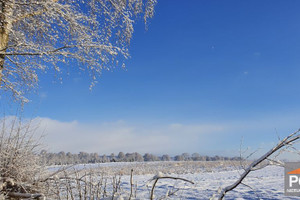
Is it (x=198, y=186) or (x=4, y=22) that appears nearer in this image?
(x=4, y=22)

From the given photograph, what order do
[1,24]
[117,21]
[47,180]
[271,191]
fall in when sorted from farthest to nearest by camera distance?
[271,191] → [117,21] → [1,24] → [47,180]

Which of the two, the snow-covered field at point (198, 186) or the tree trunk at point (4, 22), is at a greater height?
the tree trunk at point (4, 22)

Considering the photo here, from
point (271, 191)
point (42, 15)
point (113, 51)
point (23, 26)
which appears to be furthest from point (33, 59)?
point (271, 191)

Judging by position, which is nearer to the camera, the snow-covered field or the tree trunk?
the snow-covered field

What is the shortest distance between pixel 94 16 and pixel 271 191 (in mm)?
6044

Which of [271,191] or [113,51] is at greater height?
[113,51]

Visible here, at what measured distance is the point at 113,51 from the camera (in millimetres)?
4031

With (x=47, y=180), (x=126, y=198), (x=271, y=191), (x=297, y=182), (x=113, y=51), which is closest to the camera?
(x=126, y=198)

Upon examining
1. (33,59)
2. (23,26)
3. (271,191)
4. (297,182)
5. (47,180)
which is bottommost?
(271,191)

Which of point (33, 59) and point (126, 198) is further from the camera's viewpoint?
point (33, 59)

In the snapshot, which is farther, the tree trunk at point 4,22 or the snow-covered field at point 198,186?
A: the tree trunk at point 4,22

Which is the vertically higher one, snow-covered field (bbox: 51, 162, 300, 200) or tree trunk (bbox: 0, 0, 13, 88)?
tree trunk (bbox: 0, 0, 13, 88)

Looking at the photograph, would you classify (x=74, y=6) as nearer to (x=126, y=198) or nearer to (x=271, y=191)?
(x=126, y=198)

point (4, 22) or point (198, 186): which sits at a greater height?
point (4, 22)
